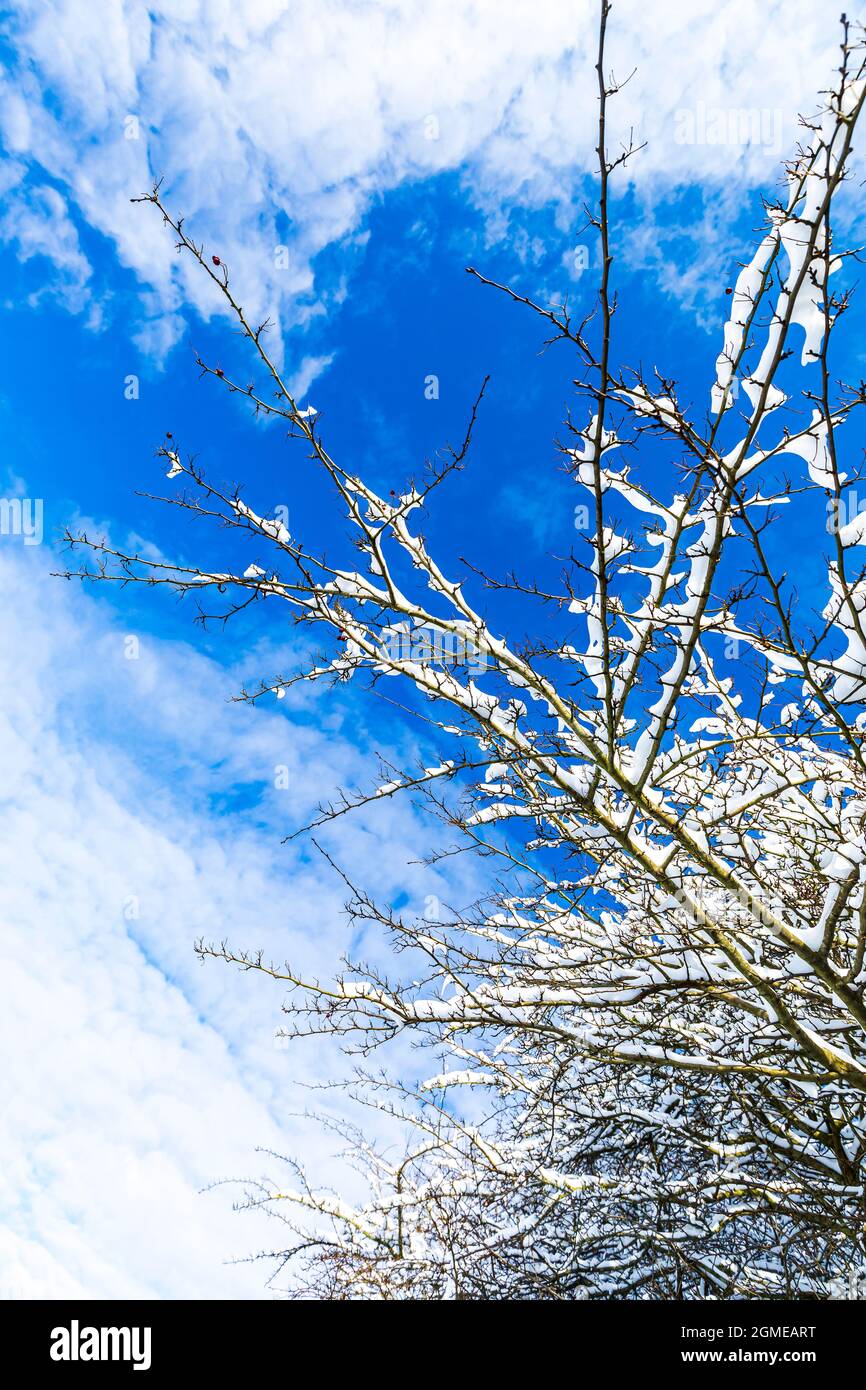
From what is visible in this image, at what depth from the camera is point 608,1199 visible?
6.36m

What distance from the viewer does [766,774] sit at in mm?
5363

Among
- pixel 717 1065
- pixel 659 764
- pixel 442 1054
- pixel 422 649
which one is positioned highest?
pixel 422 649

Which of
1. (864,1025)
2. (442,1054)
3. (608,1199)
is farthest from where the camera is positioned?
(442,1054)

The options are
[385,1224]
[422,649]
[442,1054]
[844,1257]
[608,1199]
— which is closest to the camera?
[422,649]

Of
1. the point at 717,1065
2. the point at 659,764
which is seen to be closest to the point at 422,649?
the point at 659,764

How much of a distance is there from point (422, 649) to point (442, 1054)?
178 inches
